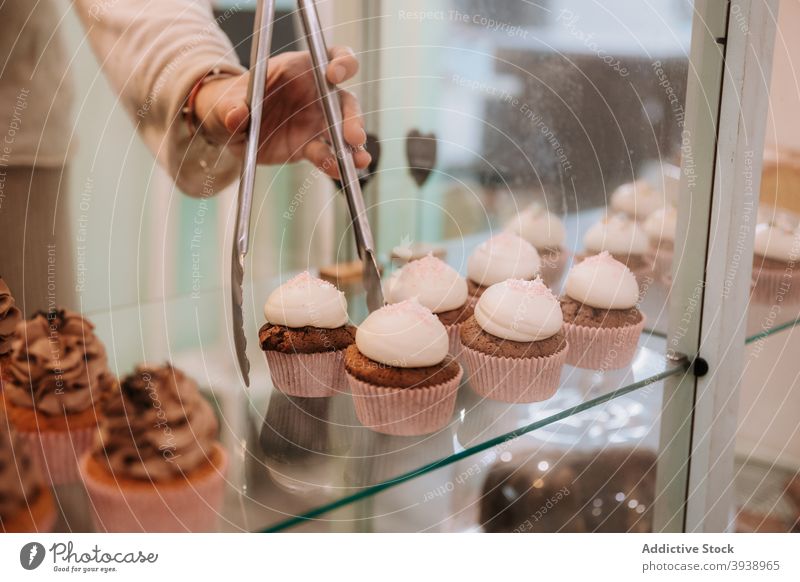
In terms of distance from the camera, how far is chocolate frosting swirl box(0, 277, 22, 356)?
1.77 feet

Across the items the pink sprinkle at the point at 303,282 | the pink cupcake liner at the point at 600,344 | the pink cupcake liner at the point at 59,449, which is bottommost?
the pink cupcake liner at the point at 59,449

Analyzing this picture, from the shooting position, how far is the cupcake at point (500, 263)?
0.80m

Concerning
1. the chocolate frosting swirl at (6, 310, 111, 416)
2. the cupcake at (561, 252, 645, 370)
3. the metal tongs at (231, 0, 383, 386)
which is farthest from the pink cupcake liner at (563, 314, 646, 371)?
the chocolate frosting swirl at (6, 310, 111, 416)

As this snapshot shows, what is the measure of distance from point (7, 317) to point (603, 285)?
51 cm

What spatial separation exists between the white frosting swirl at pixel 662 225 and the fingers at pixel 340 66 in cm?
33

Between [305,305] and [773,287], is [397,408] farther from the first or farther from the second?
[773,287]

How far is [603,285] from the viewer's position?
754 mm

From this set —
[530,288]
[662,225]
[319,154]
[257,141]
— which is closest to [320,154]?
[319,154]

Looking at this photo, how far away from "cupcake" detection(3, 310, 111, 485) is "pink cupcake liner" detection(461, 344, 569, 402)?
30cm

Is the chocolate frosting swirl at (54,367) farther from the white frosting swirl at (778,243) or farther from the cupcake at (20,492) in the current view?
the white frosting swirl at (778,243)

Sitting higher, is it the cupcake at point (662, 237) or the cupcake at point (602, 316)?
the cupcake at point (662, 237)

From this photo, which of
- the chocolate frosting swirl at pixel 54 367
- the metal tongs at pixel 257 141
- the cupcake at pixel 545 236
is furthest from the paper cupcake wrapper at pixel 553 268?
the chocolate frosting swirl at pixel 54 367
